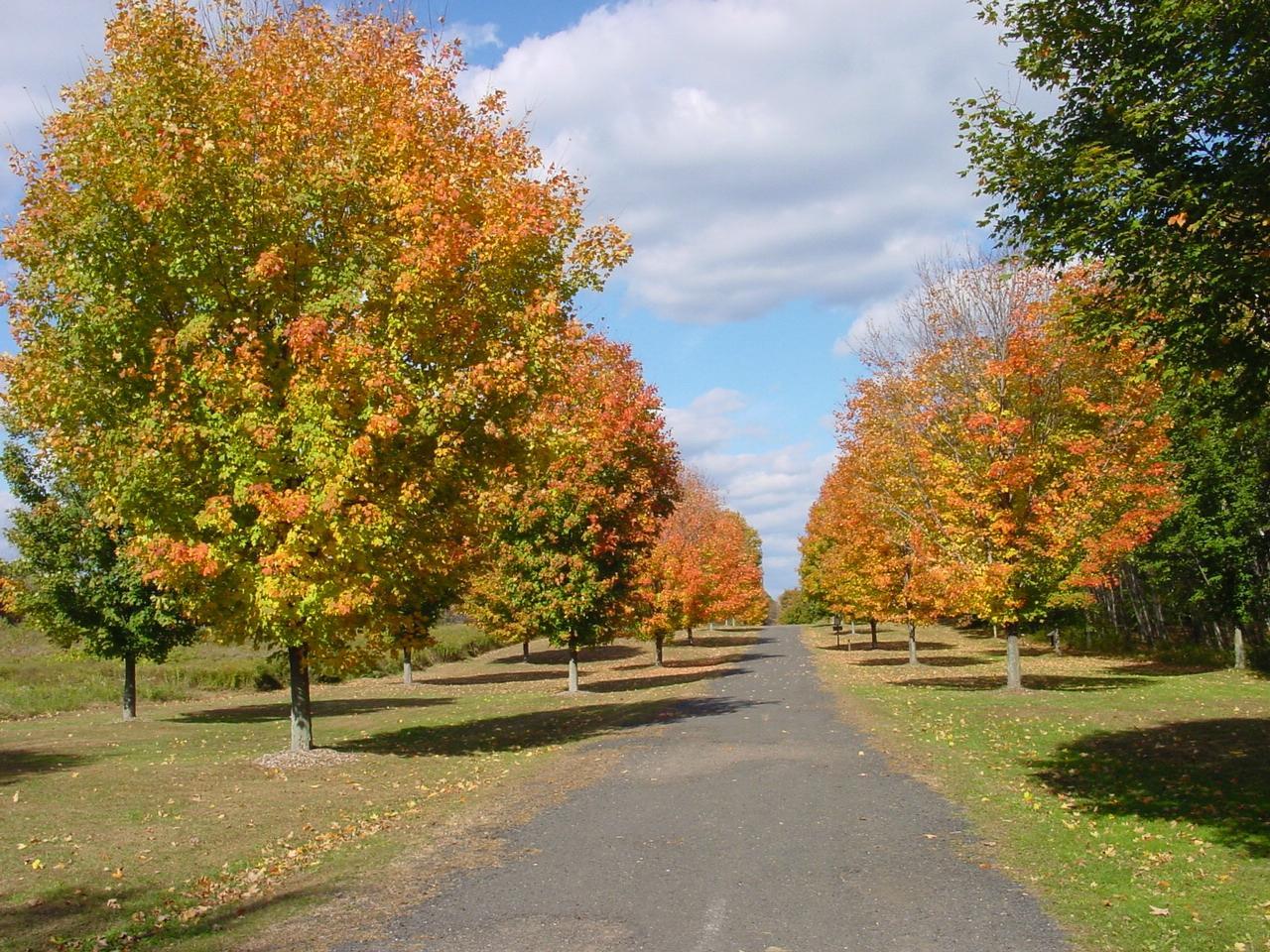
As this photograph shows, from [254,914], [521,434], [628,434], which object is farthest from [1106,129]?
[628,434]

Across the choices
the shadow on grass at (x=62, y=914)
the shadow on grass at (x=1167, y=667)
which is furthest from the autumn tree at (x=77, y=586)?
the shadow on grass at (x=1167, y=667)

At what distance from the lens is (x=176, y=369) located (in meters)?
13.3

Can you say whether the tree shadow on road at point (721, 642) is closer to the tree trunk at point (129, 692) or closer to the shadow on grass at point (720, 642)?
the shadow on grass at point (720, 642)

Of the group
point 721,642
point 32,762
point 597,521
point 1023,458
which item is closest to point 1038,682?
point 1023,458

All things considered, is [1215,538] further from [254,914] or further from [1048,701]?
[254,914]

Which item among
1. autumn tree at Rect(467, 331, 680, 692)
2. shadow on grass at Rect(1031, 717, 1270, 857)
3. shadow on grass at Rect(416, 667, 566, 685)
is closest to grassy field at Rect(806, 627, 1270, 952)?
shadow on grass at Rect(1031, 717, 1270, 857)

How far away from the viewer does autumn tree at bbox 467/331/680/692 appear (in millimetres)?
26406

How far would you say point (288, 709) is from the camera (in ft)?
94.3

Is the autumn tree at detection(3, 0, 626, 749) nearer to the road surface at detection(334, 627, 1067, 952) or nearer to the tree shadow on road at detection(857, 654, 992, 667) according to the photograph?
the road surface at detection(334, 627, 1067, 952)

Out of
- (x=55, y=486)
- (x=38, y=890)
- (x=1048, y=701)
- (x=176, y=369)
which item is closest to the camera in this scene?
(x=38, y=890)

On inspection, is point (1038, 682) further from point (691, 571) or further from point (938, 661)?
point (691, 571)

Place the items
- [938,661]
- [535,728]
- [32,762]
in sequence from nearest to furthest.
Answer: [32,762]
[535,728]
[938,661]

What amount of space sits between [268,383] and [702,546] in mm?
37368

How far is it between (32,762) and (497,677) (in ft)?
90.2
